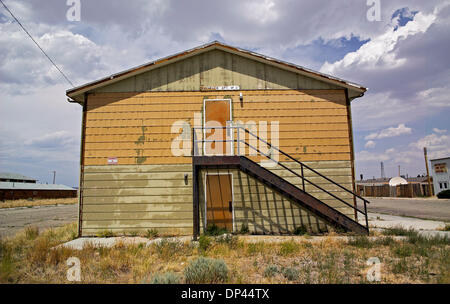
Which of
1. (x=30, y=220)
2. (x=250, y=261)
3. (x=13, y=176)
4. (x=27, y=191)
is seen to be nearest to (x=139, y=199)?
(x=250, y=261)

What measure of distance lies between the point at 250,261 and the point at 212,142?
16.6 ft

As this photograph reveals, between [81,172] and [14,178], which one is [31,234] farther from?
[14,178]

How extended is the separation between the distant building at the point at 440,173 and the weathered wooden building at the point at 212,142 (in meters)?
37.2

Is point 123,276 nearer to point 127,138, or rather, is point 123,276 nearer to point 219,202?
point 219,202

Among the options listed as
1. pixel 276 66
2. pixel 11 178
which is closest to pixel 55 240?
pixel 276 66

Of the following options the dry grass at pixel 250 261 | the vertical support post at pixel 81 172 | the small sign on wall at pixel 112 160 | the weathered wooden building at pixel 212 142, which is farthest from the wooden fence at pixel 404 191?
the vertical support post at pixel 81 172

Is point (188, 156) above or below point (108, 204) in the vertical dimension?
above

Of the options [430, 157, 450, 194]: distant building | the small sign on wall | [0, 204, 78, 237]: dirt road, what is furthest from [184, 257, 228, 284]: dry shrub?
[430, 157, 450, 194]: distant building

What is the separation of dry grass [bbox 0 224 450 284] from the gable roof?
5.75 m

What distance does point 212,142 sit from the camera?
10.2m

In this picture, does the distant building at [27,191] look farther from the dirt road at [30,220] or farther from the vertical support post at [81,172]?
the vertical support post at [81,172]

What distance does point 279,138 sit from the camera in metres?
10.3

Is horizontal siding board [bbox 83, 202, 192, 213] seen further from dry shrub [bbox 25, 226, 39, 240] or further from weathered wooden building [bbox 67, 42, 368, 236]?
dry shrub [bbox 25, 226, 39, 240]

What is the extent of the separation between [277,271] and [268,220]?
439 cm
